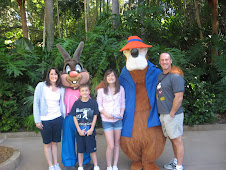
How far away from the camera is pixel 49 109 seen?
328 cm

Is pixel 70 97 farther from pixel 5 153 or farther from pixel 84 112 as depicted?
pixel 5 153

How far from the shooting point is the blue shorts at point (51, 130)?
127 inches

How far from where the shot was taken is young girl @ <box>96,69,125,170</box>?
3230 millimetres

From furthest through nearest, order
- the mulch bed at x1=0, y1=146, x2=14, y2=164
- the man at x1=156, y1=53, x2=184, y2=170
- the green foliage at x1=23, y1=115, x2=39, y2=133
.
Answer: the green foliage at x1=23, y1=115, x2=39, y2=133
the mulch bed at x1=0, y1=146, x2=14, y2=164
the man at x1=156, y1=53, x2=184, y2=170

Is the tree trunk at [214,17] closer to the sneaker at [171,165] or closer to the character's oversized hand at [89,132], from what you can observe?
the sneaker at [171,165]

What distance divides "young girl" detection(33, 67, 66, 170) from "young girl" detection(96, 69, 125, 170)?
60 centimetres

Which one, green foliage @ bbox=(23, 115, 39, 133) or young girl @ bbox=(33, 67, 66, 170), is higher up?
young girl @ bbox=(33, 67, 66, 170)

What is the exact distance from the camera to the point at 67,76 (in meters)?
3.46

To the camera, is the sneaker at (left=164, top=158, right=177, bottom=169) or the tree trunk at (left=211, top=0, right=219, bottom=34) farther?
the tree trunk at (left=211, top=0, right=219, bottom=34)

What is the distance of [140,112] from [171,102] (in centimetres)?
47

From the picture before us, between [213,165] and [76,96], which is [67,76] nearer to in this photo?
[76,96]

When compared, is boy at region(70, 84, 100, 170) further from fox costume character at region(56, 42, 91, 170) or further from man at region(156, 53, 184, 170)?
man at region(156, 53, 184, 170)

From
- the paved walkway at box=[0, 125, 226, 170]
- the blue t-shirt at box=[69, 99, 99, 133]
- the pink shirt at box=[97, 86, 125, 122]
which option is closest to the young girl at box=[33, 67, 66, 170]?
the blue t-shirt at box=[69, 99, 99, 133]

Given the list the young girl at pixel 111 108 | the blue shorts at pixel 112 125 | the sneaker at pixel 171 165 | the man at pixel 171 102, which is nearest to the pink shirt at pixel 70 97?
the young girl at pixel 111 108
